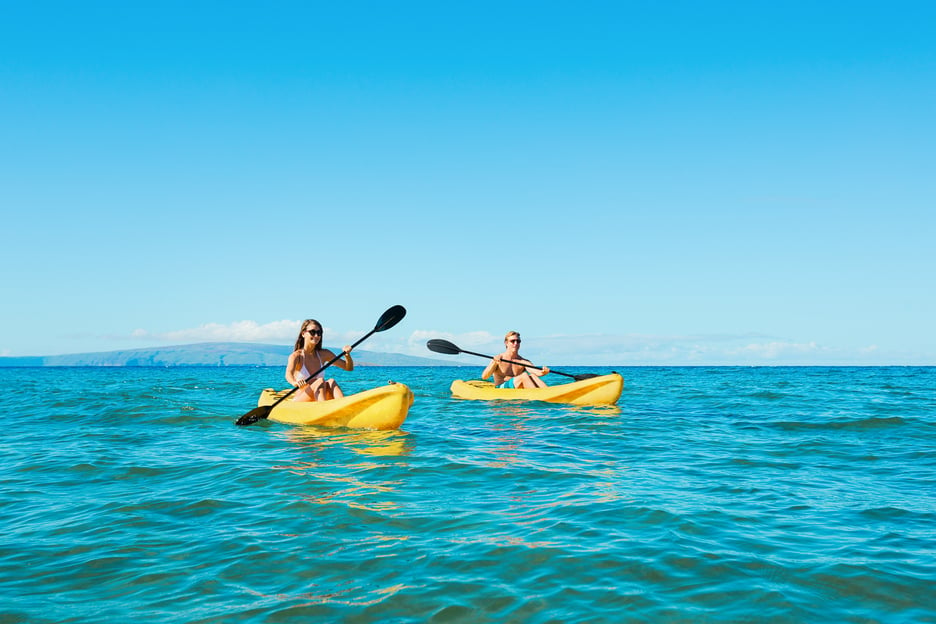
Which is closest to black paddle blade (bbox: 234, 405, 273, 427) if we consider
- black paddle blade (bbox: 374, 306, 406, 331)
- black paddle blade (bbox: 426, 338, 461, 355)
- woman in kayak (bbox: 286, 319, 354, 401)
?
woman in kayak (bbox: 286, 319, 354, 401)

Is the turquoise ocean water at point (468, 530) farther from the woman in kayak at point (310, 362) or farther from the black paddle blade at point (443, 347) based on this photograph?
the black paddle blade at point (443, 347)

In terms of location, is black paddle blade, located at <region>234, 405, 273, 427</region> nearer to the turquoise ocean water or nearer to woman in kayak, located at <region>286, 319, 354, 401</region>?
woman in kayak, located at <region>286, 319, 354, 401</region>

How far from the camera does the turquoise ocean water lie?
3531mm

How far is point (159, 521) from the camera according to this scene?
5.19m

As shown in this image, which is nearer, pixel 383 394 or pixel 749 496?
pixel 749 496

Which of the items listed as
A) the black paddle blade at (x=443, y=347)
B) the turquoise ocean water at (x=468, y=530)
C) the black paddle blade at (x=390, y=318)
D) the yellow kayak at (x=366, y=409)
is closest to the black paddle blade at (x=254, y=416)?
the yellow kayak at (x=366, y=409)

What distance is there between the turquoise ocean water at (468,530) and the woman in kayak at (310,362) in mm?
1847

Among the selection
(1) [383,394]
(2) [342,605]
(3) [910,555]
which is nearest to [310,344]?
(1) [383,394]

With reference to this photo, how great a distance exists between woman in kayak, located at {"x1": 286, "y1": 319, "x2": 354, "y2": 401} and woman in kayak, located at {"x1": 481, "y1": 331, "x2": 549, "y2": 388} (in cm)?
455

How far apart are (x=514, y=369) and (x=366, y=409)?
6150 millimetres

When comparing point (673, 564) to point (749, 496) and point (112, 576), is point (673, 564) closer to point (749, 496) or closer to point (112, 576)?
point (749, 496)

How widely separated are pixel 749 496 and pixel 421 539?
3106 mm

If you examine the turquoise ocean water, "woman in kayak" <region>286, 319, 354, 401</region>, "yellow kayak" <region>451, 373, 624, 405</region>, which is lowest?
the turquoise ocean water

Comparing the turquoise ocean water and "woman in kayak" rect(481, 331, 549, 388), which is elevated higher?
"woman in kayak" rect(481, 331, 549, 388)
